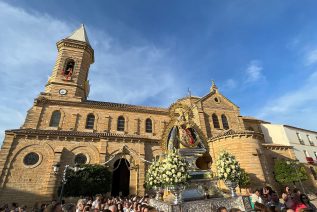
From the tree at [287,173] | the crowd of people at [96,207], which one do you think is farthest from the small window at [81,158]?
the tree at [287,173]

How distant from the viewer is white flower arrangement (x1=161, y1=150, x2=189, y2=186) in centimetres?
947

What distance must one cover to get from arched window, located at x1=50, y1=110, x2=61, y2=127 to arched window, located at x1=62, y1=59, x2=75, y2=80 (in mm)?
5843

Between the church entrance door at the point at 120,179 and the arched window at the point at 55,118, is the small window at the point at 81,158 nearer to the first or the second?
the church entrance door at the point at 120,179

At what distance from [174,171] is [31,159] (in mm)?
16958

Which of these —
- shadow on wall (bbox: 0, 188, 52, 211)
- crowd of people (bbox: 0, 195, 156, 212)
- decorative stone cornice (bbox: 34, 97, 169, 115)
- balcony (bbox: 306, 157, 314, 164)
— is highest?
decorative stone cornice (bbox: 34, 97, 169, 115)

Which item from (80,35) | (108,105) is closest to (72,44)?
(80,35)

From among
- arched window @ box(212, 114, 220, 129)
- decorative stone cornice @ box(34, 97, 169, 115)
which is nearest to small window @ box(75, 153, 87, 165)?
decorative stone cornice @ box(34, 97, 169, 115)

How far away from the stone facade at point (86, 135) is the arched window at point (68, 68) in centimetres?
15

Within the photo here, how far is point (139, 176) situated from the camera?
20797mm

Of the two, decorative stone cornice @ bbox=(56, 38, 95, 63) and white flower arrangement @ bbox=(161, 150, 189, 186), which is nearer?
white flower arrangement @ bbox=(161, 150, 189, 186)

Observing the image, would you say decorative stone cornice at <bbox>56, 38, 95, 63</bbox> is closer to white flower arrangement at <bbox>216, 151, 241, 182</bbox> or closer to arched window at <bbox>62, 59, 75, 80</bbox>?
arched window at <bbox>62, 59, 75, 80</bbox>

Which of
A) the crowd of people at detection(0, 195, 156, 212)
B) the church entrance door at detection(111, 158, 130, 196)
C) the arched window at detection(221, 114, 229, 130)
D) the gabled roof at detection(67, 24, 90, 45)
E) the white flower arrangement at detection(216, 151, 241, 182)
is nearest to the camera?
the crowd of people at detection(0, 195, 156, 212)

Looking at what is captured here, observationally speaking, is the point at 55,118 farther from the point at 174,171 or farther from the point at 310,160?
the point at 310,160

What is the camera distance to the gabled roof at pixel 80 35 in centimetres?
3038
